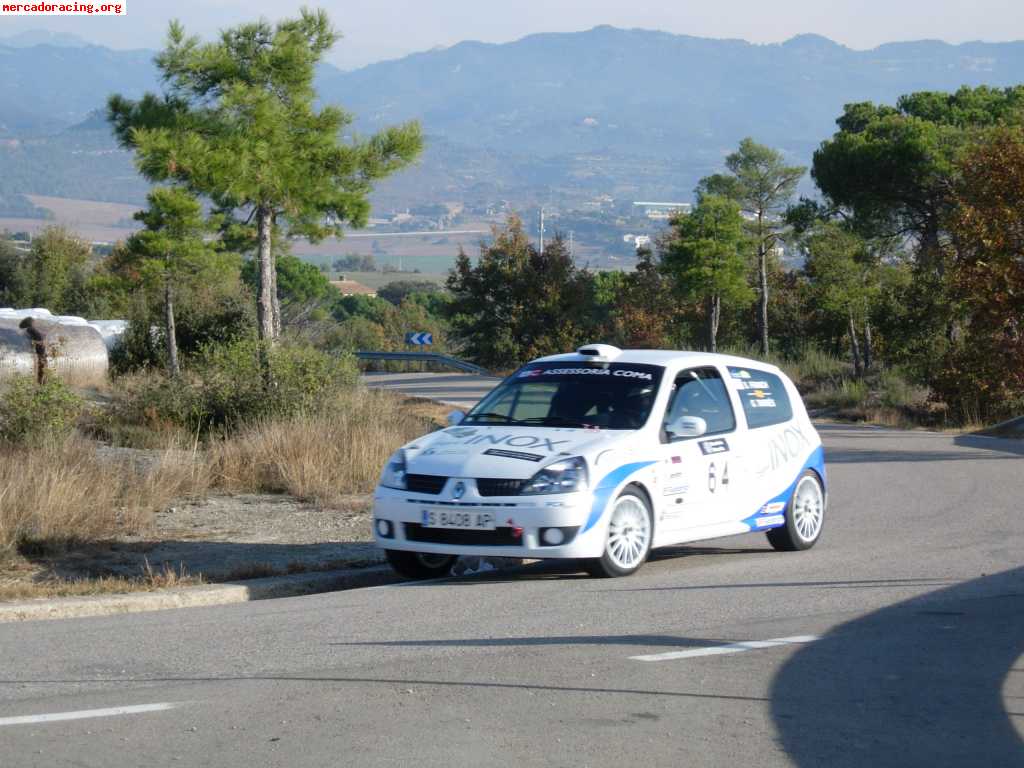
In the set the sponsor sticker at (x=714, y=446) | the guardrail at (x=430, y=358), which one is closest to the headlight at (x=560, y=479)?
the sponsor sticker at (x=714, y=446)

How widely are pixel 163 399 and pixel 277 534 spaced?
8.19 metres

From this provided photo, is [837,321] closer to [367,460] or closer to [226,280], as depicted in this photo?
[226,280]

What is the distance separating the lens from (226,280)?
35.1m

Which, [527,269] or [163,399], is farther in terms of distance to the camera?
[527,269]

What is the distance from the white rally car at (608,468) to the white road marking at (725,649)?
1976mm

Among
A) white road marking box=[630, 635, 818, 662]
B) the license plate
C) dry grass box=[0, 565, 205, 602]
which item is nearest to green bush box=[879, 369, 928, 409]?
the license plate

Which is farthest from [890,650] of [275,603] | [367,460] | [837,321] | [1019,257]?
[837,321]

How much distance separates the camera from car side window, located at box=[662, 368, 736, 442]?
35.3ft

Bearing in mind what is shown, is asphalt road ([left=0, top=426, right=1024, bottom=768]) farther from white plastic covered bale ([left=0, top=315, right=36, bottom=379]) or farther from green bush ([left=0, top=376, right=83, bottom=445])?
white plastic covered bale ([left=0, top=315, right=36, bottom=379])

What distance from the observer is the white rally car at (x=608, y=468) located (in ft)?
31.1

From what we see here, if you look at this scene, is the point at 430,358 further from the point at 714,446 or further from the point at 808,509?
the point at 714,446

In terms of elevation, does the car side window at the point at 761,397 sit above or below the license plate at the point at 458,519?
above

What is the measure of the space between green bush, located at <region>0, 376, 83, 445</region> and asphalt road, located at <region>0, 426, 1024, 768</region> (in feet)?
23.2

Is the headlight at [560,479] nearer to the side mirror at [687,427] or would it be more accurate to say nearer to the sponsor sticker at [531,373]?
the side mirror at [687,427]
